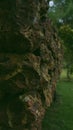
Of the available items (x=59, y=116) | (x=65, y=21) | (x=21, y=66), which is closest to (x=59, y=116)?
(x=59, y=116)

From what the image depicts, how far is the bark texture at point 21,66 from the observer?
27.2 ft

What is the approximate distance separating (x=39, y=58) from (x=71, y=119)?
574cm

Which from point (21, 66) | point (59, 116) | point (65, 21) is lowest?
point (59, 116)

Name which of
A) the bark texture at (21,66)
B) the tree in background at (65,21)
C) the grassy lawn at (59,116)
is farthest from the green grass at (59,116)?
the tree in background at (65,21)

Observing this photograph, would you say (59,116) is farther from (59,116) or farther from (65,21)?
(65,21)

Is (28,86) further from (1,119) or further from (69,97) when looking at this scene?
(69,97)

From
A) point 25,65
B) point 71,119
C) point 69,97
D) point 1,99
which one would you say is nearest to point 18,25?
point 25,65

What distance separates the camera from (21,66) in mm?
8695

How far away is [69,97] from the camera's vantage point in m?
20.2

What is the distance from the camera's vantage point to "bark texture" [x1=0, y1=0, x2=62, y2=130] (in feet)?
27.2

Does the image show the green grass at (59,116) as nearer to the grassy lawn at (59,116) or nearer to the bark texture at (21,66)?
the grassy lawn at (59,116)

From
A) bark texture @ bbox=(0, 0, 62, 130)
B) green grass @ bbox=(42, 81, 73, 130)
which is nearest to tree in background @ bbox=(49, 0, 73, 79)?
green grass @ bbox=(42, 81, 73, 130)

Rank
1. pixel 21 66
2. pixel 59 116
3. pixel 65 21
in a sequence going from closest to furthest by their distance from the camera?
pixel 21 66
pixel 59 116
pixel 65 21

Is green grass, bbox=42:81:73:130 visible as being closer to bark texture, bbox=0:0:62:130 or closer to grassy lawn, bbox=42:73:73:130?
grassy lawn, bbox=42:73:73:130
